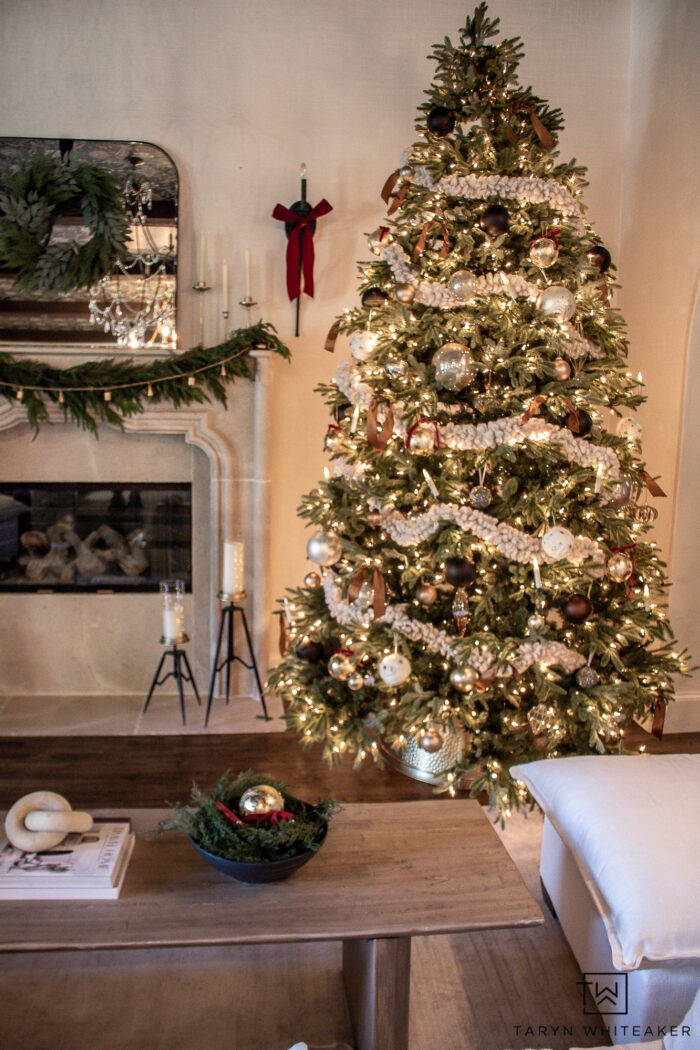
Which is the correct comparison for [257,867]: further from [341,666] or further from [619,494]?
[619,494]

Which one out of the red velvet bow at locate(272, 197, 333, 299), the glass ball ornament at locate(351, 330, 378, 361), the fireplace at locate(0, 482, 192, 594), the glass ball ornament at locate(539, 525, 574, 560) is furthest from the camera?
the fireplace at locate(0, 482, 192, 594)

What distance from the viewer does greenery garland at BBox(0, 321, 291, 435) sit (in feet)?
10.9

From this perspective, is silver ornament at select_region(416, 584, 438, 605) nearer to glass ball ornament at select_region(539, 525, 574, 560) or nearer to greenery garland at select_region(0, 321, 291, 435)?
glass ball ornament at select_region(539, 525, 574, 560)

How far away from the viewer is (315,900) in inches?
61.6

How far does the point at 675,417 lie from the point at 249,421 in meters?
1.93

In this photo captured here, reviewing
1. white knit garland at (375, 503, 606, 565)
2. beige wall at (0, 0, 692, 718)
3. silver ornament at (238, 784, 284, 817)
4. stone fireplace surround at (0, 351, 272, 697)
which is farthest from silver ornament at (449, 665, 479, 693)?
beige wall at (0, 0, 692, 718)

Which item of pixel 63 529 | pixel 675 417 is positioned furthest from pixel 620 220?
pixel 63 529

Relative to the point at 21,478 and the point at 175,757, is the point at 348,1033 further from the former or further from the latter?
the point at 21,478

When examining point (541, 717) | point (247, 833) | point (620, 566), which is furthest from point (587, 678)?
point (247, 833)

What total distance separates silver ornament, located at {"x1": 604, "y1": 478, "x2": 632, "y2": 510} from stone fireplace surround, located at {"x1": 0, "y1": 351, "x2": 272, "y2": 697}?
65.9 inches

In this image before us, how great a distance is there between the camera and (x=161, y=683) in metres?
3.58

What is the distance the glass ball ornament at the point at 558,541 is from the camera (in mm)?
2227

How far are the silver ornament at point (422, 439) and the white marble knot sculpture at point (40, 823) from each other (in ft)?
4.45

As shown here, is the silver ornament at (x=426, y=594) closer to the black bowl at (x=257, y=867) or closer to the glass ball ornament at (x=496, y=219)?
the black bowl at (x=257, y=867)
